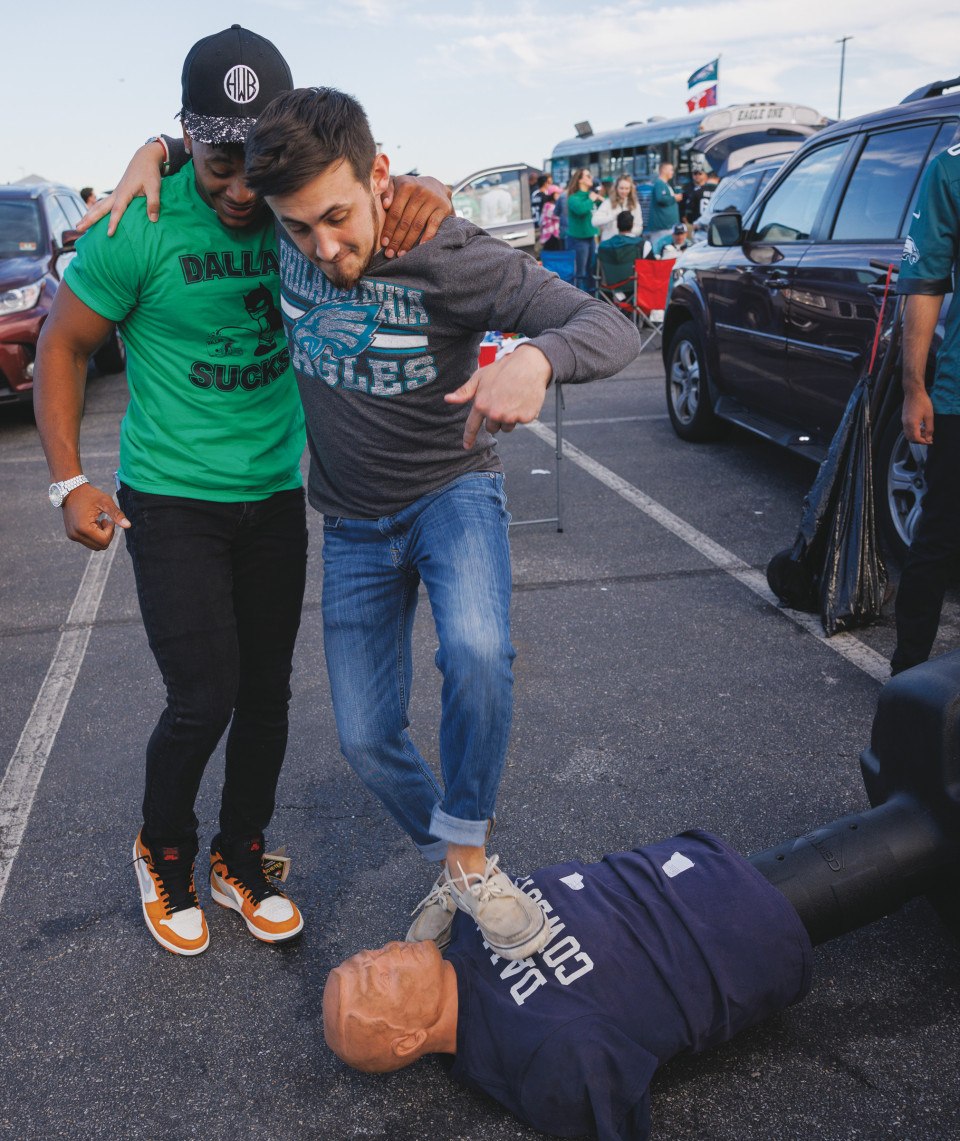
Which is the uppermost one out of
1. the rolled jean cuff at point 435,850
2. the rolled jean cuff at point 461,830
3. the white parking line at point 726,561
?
the rolled jean cuff at point 461,830

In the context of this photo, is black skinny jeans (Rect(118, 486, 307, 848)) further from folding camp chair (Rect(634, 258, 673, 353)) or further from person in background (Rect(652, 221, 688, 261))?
person in background (Rect(652, 221, 688, 261))

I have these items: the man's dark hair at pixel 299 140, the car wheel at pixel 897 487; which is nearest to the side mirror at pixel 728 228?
the car wheel at pixel 897 487

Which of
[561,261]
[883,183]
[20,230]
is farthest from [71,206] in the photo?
[883,183]

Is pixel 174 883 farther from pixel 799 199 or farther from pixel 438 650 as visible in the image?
pixel 799 199

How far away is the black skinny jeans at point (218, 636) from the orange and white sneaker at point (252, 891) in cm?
5

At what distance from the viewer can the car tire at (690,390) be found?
24.0 ft

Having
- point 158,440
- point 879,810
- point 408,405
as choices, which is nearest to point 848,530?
point 879,810

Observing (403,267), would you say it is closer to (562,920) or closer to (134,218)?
(134,218)

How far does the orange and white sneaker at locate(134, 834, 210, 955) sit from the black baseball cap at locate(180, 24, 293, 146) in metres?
1.65

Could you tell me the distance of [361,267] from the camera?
6.98 feet

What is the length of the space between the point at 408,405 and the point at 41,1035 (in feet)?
5.20

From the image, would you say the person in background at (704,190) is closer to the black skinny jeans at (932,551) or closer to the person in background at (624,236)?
the person in background at (624,236)

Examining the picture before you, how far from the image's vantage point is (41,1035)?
2371 millimetres

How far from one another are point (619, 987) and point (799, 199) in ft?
17.1
